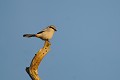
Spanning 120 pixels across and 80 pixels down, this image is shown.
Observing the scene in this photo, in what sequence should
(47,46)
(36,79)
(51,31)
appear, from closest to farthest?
1. (36,79)
2. (47,46)
3. (51,31)

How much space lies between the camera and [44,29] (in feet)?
17.8

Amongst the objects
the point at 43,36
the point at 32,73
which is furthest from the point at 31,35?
the point at 32,73

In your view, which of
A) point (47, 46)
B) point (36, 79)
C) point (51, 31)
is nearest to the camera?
point (36, 79)

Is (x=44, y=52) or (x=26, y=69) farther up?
(x=44, y=52)

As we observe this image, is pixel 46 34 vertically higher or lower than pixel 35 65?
higher

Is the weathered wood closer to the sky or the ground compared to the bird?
closer to the ground

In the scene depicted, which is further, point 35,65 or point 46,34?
point 46,34

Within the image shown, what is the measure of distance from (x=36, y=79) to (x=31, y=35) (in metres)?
1.13

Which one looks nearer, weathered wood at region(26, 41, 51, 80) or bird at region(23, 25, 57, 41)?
weathered wood at region(26, 41, 51, 80)

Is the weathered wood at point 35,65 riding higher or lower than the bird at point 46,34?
lower

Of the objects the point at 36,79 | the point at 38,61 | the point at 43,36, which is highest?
the point at 43,36

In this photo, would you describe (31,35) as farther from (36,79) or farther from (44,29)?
(36,79)

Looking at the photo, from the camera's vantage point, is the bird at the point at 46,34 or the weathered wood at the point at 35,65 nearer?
the weathered wood at the point at 35,65

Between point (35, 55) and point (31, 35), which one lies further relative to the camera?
point (31, 35)
